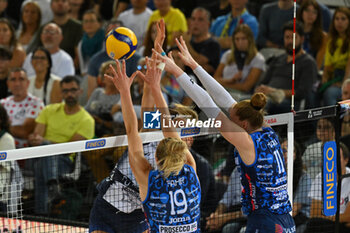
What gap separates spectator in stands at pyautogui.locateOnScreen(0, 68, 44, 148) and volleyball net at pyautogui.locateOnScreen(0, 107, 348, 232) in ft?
2.41

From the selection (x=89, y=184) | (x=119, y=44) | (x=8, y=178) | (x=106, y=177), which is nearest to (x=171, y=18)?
(x=89, y=184)

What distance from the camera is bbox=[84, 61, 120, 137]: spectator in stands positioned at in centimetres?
994

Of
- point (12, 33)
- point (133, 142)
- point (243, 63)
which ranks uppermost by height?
point (12, 33)

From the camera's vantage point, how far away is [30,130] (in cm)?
1016

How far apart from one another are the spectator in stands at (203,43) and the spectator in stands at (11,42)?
3307mm

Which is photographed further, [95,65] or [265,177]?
[95,65]

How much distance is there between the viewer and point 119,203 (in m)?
6.36

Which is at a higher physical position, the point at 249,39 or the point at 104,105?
the point at 249,39

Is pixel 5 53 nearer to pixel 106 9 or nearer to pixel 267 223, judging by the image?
pixel 106 9

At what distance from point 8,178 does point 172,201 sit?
10.6ft

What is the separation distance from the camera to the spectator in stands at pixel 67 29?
12266 millimetres

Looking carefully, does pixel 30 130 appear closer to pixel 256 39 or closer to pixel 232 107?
pixel 256 39

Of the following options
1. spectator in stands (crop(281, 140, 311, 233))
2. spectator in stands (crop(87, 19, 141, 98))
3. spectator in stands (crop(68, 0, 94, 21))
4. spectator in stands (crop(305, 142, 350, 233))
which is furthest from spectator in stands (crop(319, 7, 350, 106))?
spectator in stands (crop(68, 0, 94, 21))

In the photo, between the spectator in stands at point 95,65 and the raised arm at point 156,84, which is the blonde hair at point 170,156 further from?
the spectator in stands at point 95,65
